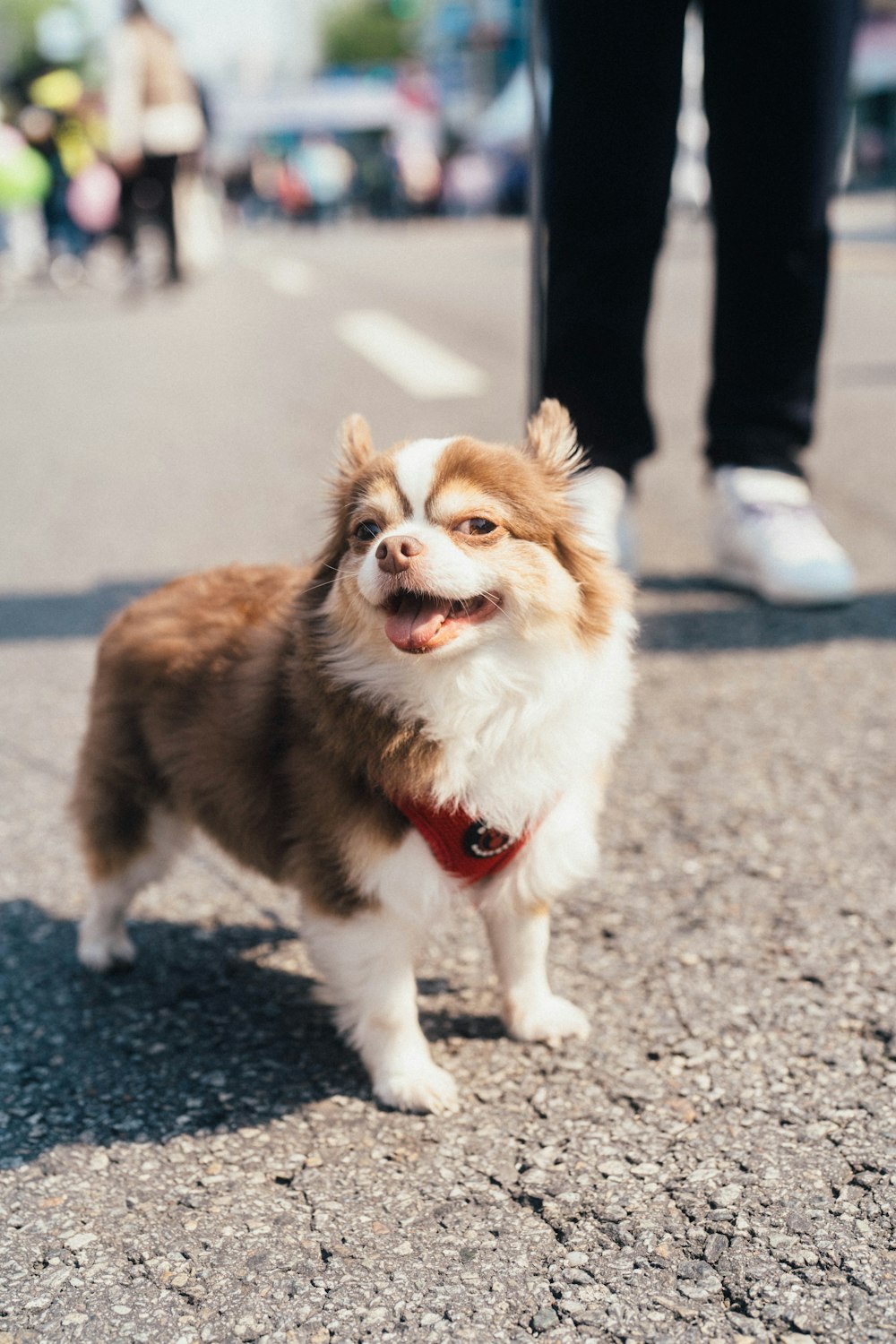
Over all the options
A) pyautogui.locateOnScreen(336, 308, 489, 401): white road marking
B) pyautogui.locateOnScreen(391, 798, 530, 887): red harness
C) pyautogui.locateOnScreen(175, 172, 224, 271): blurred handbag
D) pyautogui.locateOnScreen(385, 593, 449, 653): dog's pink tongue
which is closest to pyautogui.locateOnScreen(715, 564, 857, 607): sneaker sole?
pyautogui.locateOnScreen(391, 798, 530, 887): red harness

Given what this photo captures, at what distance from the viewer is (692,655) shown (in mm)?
4246

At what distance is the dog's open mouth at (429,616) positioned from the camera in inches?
85.3

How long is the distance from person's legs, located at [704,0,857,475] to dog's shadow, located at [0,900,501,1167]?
2492 millimetres

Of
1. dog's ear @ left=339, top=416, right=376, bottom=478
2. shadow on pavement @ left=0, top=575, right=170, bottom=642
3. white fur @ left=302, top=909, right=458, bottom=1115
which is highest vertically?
dog's ear @ left=339, top=416, right=376, bottom=478

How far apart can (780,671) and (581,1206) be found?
233 cm

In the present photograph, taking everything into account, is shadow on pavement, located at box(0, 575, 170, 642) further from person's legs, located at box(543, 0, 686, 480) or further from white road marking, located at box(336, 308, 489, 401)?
white road marking, located at box(336, 308, 489, 401)

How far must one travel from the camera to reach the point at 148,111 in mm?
12688

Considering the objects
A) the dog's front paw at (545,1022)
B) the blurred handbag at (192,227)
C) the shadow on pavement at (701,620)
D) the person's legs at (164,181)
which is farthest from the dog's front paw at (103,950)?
the blurred handbag at (192,227)

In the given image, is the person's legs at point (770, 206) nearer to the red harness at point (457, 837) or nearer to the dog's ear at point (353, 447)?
the dog's ear at point (353, 447)

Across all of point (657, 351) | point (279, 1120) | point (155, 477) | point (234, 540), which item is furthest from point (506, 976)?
point (657, 351)

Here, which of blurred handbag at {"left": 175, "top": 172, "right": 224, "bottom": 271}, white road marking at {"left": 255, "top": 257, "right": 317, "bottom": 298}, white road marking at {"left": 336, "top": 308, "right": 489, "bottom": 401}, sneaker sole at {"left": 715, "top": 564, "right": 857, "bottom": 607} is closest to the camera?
sneaker sole at {"left": 715, "top": 564, "right": 857, "bottom": 607}

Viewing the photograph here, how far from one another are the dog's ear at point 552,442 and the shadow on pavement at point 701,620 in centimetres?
195

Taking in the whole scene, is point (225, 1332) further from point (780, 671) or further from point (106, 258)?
point (106, 258)

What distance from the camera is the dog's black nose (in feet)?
6.96
